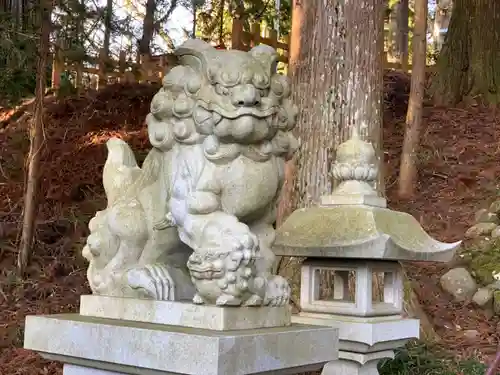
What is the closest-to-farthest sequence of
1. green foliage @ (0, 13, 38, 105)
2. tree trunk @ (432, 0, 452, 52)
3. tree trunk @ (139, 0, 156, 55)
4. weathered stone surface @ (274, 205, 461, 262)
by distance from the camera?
1. weathered stone surface @ (274, 205, 461, 262)
2. green foliage @ (0, 13, 38, 105)
3. tree trunk @ (139, 0, 156, 55)
4. tree trunk @ (432, 0, 452, 52)

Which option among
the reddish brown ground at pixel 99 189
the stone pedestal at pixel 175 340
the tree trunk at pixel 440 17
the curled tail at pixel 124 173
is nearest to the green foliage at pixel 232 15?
the reddish brown ground at pixel 99 189

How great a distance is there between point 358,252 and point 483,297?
3.35m

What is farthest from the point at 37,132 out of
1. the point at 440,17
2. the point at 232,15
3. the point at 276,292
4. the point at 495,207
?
the point at 440,17

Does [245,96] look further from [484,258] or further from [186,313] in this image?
[484,258]

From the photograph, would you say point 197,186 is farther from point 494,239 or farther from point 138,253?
point 494,239

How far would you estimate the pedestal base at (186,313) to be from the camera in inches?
87.7

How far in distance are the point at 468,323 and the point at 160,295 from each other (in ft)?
12.9

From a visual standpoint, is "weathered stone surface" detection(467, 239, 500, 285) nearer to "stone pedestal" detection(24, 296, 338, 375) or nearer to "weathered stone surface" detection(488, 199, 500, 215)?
"weathered stone surface" detection(488, 199, 500, 215)

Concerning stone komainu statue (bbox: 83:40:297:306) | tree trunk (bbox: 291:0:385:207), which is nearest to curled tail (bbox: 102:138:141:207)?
stone komainu statue (bbox: 83:40:297:306)

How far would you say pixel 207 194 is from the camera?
2359mm

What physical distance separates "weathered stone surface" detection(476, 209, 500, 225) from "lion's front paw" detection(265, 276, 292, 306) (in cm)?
503

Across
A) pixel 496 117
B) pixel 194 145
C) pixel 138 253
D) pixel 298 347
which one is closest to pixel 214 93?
pixel 194 145

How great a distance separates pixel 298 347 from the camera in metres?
2.33

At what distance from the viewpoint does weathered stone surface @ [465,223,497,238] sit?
22.0 ft
